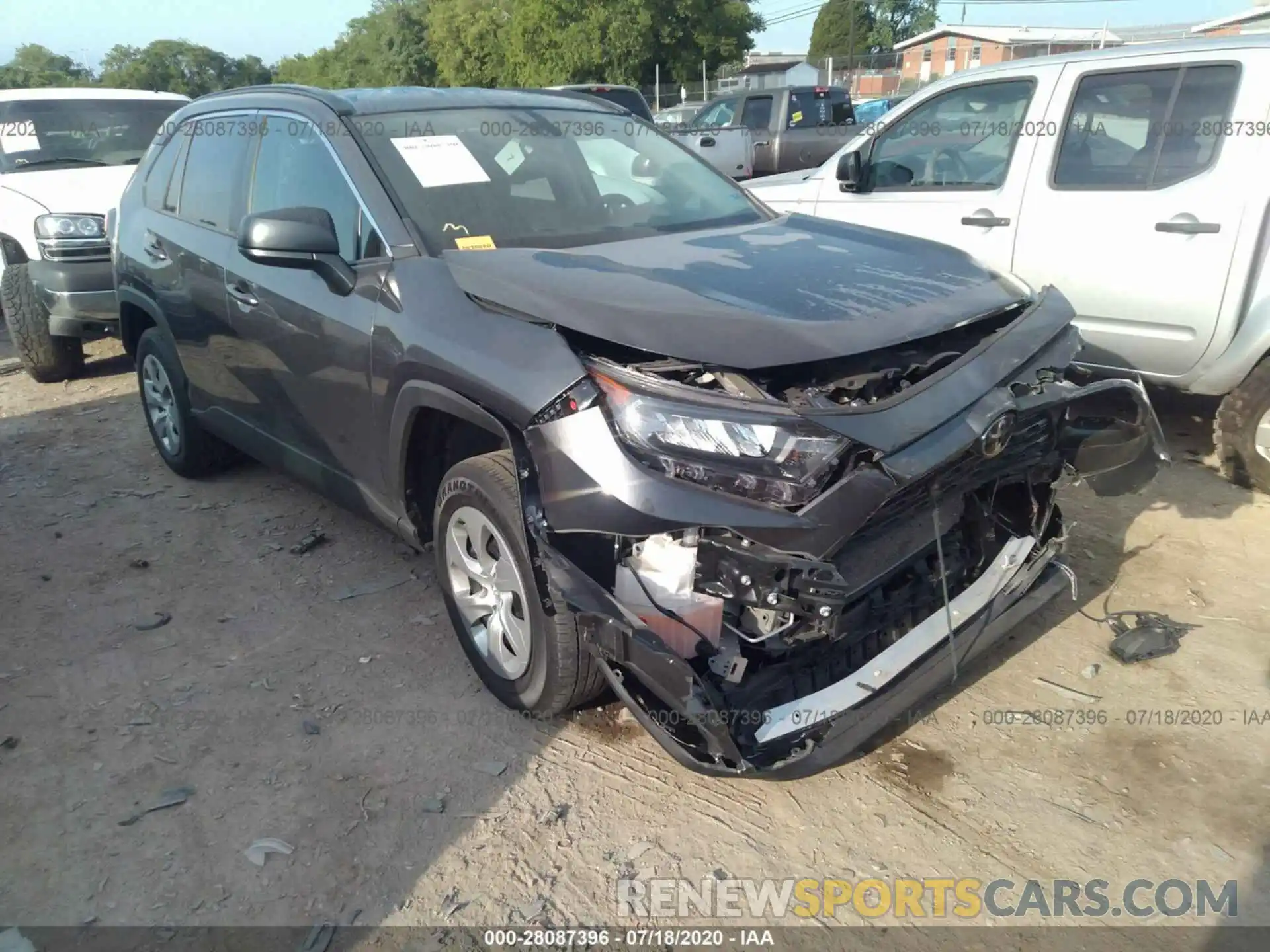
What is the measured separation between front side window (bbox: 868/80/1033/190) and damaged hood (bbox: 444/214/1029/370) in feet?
6.72

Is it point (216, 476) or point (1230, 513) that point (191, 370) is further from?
point (1230, 513)

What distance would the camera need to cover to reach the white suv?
6617 millimetres

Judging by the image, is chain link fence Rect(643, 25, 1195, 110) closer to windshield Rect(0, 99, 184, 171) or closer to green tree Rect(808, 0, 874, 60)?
green tree Rect(808, 0, 874, 60)

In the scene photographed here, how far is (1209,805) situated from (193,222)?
4.53 m

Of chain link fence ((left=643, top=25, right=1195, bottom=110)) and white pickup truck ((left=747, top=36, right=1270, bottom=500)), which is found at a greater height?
white pickup truck ((left=747, top=36, right=1270, bottom=500))

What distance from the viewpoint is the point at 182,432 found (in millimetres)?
4980

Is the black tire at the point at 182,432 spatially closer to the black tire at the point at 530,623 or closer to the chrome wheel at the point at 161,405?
the chrome wheel at the point at 161,405

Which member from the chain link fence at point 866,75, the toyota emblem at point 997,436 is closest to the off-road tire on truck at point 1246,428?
the toyota emblem at point 997,436

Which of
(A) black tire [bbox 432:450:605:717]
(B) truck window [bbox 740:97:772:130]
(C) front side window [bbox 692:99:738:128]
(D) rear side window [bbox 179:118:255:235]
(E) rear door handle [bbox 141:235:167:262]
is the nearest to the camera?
(A) black tire [bbox 432:450:605:717]

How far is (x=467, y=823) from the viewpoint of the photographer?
2.67m

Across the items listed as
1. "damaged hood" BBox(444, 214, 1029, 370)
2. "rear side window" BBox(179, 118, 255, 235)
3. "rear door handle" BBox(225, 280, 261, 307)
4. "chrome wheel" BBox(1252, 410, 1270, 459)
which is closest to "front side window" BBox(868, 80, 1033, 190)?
"chrome wheel" BBox(1252, 410, 1270, 459)

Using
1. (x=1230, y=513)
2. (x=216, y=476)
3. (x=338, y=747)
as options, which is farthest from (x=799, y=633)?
(x=216, y=476)

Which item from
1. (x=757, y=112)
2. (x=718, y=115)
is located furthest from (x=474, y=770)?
(x=718, y=115)

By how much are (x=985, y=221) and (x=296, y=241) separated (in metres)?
3.51
